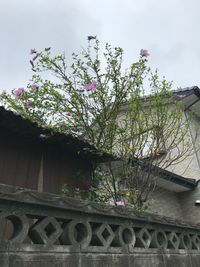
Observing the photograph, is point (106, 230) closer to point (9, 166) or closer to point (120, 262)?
point (120, 262)

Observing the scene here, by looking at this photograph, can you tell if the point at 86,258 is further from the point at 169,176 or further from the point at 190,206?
the point at 190,206

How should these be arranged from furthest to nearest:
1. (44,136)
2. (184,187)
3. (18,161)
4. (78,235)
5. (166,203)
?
(184,187) < (166,203) < (44,136) < (18,161) < (78,235)

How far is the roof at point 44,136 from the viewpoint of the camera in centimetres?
454

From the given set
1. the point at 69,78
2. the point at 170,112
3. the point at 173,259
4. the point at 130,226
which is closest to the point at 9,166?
the point at 130,226

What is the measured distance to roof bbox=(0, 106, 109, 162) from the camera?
4.54 m

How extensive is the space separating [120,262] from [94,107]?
4249 millimetres

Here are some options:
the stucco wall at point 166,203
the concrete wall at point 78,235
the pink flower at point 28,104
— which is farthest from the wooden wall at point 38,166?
the stucco wall at point 166,203

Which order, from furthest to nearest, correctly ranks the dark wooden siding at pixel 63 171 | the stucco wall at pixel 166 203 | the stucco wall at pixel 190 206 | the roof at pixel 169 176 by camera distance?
the stucco wall at pixel 190 206
the stucco wall at pixel 166 203
the roof at pixel 169 176
the dark wooden siding at pixel 63 171

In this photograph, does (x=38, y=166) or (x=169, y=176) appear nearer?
(x=38, y=166)

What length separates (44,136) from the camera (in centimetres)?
523

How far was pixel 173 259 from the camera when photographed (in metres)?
3.93

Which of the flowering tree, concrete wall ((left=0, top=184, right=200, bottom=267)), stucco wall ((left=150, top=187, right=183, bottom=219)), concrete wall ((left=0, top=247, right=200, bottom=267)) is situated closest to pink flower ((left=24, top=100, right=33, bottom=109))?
the flowering tree

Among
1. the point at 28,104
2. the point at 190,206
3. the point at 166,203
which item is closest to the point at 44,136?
the point at 28,104

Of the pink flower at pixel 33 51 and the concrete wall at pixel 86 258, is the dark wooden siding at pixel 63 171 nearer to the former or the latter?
the concrete wall at pixel 86 258
